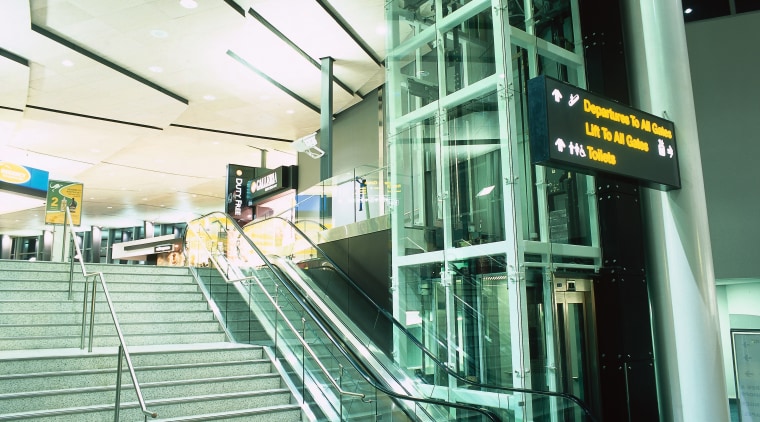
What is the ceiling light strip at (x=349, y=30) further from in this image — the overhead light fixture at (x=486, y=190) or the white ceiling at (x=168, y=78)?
the overhead light fixture at (x=486, y=190)

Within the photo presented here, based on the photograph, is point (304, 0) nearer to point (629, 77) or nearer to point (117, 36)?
point (117, 36)

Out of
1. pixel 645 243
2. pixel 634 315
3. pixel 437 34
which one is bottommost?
pixel 634 315

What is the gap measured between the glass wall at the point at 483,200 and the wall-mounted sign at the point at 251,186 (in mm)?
10115

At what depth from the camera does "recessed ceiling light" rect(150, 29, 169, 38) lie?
1078 centimetres

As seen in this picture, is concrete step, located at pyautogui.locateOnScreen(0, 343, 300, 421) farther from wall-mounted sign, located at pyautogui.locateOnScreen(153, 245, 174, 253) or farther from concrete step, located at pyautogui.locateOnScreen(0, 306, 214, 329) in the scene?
wall-mounted sign, located at pyautogui.locateOnScreen(153, 245, 174, 253)

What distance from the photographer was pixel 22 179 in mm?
18094

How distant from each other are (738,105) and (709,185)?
1.05 meters

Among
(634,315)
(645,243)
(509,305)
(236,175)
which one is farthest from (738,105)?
(236,175)

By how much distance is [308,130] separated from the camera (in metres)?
17.5

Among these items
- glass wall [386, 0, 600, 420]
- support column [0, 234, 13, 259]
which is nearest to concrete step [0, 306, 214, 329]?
glass wall [386, 0, 600, 420]

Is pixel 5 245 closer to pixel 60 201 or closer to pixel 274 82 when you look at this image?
pixel 60 201

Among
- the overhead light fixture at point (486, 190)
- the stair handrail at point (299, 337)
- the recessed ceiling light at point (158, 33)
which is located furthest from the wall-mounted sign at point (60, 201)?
the overhead light fixture at point (486, 190)

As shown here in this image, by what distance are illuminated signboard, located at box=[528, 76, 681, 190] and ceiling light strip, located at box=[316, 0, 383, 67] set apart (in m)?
7.07

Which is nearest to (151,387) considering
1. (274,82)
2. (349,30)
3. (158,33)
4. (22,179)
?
(158,33)
